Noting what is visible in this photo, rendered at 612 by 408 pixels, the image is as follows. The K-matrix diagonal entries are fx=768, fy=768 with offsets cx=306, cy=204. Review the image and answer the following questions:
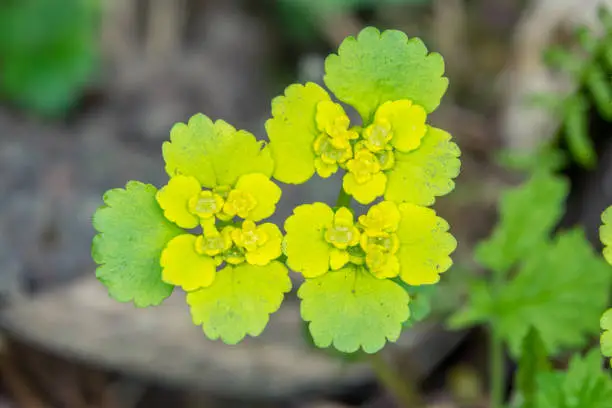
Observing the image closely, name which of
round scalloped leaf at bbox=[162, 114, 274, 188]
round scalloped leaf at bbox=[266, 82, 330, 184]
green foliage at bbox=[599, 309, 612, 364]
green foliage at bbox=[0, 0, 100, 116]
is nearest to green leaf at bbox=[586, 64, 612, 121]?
green foliage at bbox=[599, 309, 612, 364]

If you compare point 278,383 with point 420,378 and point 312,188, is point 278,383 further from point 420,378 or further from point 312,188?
point 312,188

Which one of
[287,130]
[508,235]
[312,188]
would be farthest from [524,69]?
[287,130]

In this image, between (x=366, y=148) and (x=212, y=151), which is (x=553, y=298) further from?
(x=212, y=151)

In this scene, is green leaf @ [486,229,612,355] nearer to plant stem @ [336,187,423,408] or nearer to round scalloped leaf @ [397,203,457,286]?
plant stem @ [336,187,423,408]

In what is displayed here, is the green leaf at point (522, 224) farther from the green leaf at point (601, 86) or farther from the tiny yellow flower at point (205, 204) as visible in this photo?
the tiny yellow flower at point (205, 204)

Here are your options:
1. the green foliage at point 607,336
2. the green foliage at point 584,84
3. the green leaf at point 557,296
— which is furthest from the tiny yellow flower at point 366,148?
the green foliage at point 584,84

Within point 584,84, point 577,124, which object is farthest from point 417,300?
point 584,84
